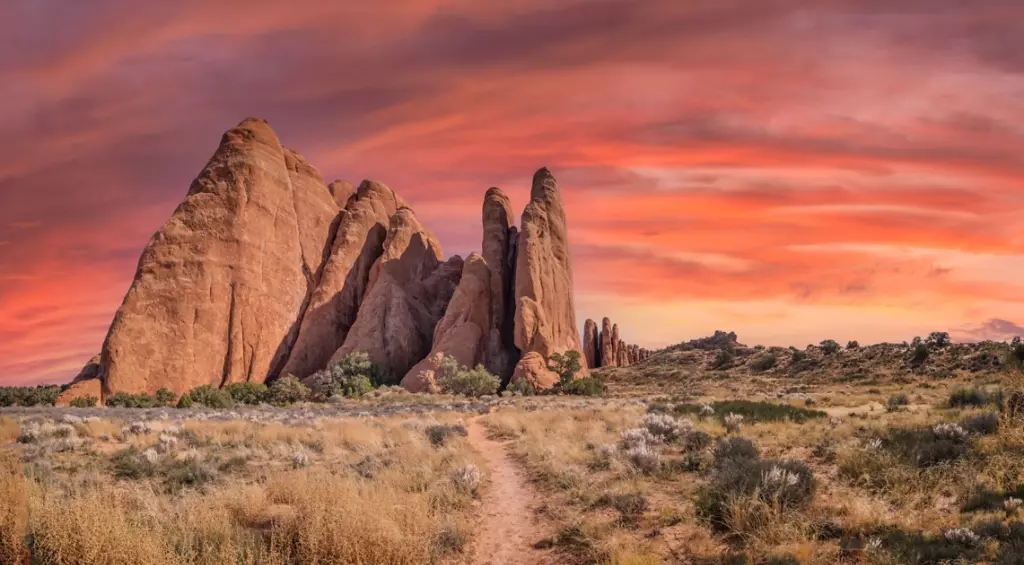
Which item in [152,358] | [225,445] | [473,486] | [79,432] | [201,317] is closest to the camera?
[473,486]

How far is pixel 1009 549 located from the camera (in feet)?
23.6

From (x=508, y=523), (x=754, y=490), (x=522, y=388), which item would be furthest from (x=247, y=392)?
(x=754, y=490)

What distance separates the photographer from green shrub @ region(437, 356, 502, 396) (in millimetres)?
48938

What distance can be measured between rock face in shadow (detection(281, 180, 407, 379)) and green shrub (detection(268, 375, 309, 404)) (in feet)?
26.3

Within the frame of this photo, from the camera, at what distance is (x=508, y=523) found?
33.7 feet

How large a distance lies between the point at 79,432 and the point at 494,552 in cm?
1824

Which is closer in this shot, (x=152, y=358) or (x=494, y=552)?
(x=494, y=552)

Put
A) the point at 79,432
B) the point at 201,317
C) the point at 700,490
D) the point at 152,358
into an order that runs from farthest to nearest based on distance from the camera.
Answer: the point at 201,317 → the point at 152,358 → the point at 79,432 → the point at 700,490

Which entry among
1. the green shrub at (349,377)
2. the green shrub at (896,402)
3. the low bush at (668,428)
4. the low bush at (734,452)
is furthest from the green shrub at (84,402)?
the green shrub at (896,402)

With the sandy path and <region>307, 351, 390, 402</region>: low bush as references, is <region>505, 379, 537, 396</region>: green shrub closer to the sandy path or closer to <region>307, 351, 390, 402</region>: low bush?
<region>307, 351, 390, 402</region>: low bush

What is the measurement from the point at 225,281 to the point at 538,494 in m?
55.1

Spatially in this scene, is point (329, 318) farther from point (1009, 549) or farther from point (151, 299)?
point (1009, 549)

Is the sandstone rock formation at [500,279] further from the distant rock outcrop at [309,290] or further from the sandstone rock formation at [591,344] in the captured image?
the sandstone rock formation at [591,344]

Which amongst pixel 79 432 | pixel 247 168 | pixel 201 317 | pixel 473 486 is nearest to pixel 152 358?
pixel 201 317
